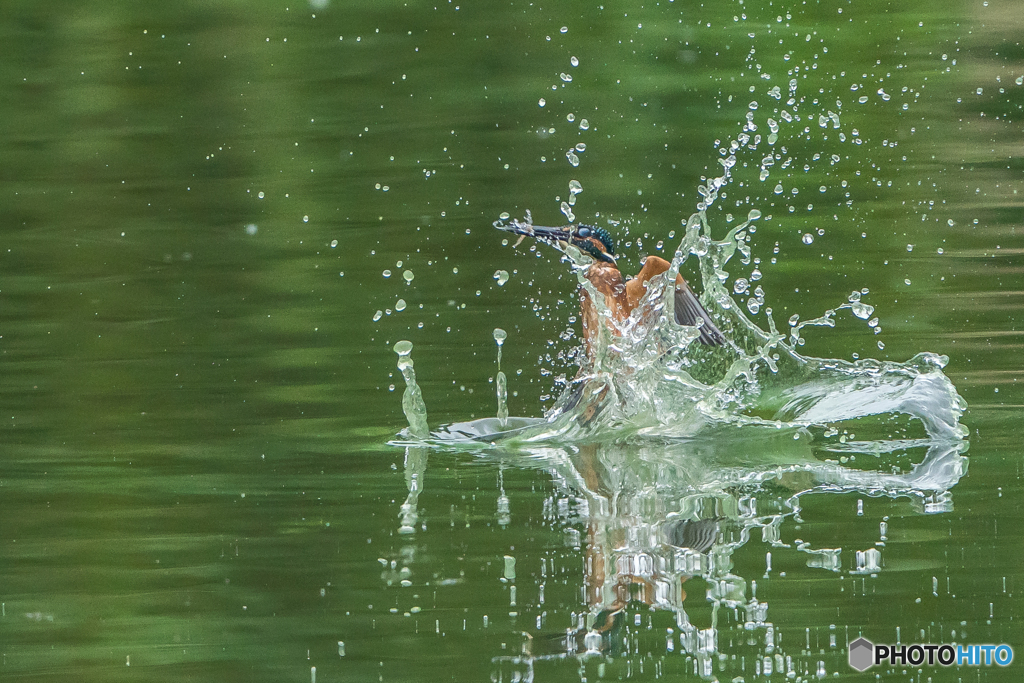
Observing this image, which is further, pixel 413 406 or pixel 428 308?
pixel 428 308

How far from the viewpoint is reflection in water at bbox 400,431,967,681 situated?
148cm

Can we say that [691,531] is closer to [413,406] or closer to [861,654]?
[861,654]

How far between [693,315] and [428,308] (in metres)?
0.96

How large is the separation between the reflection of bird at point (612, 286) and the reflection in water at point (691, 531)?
0.28m

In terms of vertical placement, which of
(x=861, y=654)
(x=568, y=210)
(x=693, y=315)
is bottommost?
(x=861, y=654)

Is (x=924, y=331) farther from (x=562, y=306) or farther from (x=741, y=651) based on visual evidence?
(x=741, y=651)

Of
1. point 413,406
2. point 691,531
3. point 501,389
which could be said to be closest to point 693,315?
point 501,389

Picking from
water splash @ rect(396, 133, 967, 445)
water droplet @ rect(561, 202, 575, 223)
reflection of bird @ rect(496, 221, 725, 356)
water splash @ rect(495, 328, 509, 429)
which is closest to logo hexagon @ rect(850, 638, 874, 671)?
water splash @ rect(396, 133, 967, 445)

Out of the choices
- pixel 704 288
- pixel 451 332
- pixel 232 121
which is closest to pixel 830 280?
pixel 704 288

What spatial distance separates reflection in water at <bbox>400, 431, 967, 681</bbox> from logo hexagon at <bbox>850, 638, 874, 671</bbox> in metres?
0.02

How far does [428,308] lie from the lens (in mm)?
3318

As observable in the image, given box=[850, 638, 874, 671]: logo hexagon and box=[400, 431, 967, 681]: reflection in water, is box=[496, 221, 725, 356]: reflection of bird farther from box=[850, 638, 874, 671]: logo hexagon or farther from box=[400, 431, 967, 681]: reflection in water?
box=[850, 638, 874, 671]: logo hexagon

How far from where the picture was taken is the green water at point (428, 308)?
166cm

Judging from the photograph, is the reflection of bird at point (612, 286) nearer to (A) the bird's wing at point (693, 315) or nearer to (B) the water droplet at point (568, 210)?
(A) the bird's wing at point (693, 315)
